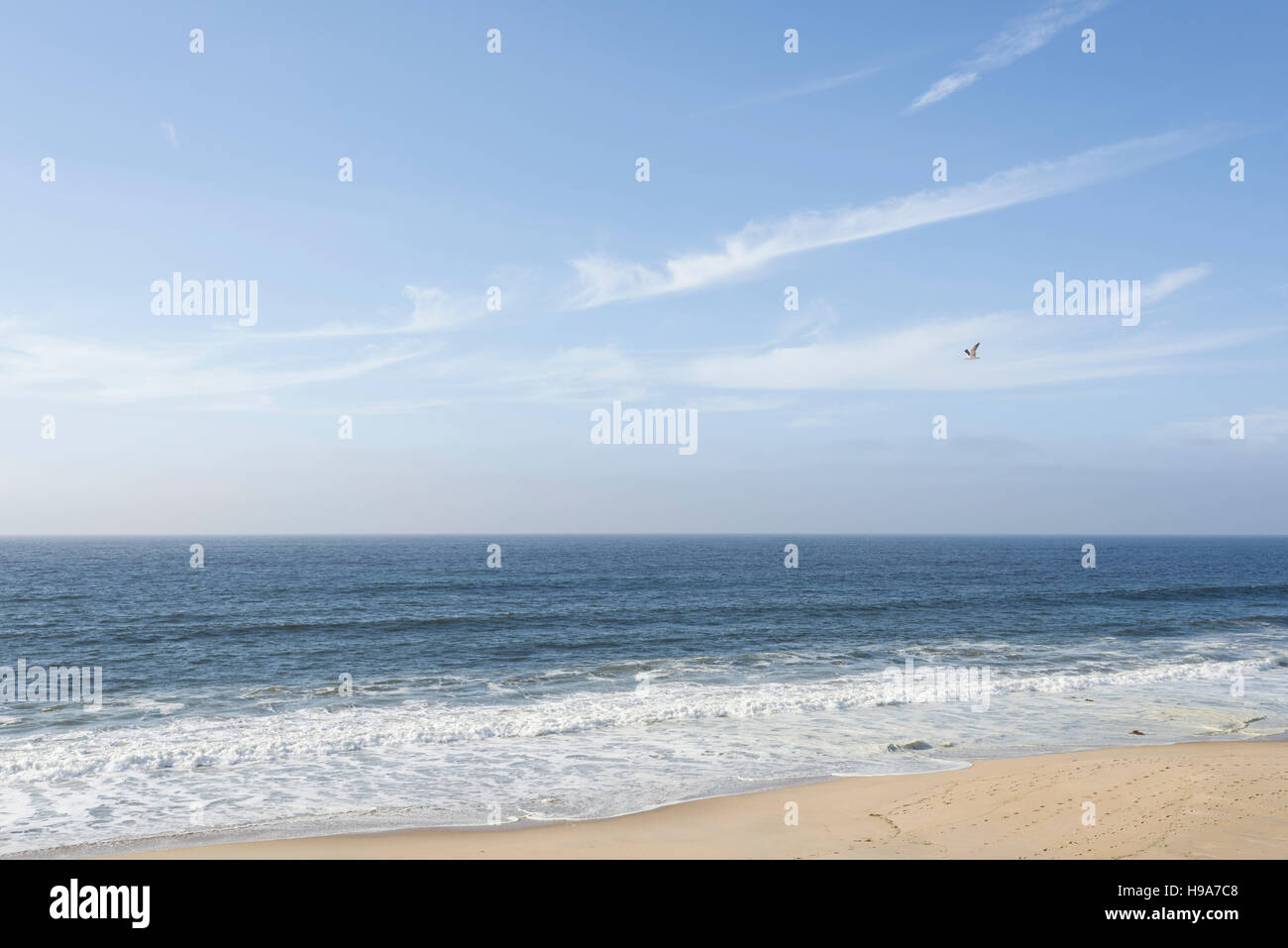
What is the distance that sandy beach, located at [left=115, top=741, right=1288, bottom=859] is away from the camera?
39.5 feet

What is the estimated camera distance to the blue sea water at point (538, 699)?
15.7 meters

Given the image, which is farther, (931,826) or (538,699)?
(538,699)

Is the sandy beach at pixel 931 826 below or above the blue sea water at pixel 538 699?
above

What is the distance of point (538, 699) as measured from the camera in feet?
83.7

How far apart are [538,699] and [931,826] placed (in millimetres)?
14913

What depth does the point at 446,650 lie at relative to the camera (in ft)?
115

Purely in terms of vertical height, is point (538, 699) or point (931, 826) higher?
point (931, 826)

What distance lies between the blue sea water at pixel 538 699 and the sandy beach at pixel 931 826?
0.99m

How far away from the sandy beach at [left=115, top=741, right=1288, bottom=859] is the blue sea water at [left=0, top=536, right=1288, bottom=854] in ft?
3.25

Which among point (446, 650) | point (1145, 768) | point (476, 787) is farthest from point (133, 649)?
point (1145, 768)

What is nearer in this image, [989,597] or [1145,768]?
[1145,768]

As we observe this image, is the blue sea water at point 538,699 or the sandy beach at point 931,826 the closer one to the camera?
the sandy beach at point 931,826
